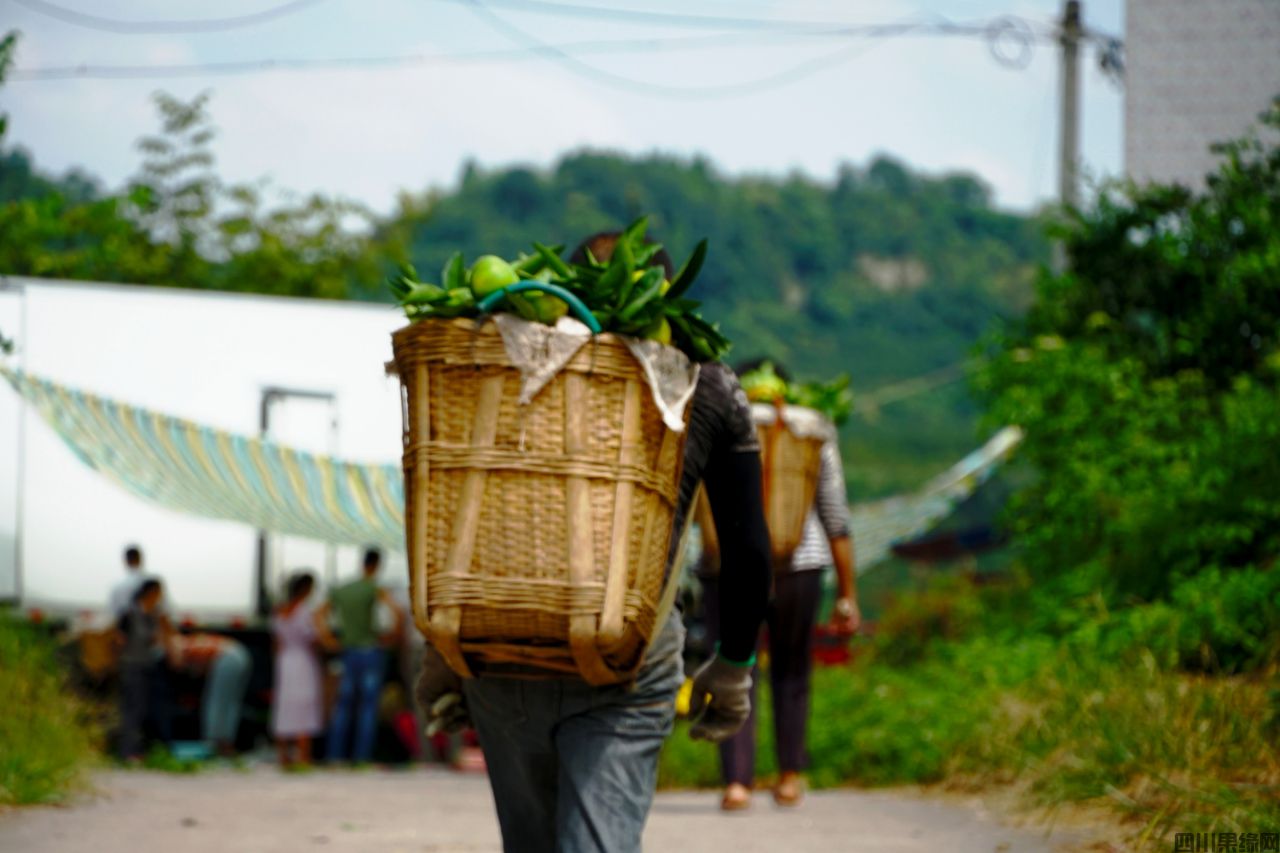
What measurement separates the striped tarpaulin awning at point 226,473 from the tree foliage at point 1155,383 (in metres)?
0.97

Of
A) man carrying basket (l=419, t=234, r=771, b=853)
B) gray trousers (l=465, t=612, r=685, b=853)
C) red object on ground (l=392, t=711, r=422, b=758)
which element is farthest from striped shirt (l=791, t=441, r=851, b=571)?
red object on ground (l=392, t=711, r=422, b=758)

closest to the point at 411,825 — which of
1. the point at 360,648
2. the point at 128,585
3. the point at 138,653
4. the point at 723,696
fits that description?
the point at 723,696

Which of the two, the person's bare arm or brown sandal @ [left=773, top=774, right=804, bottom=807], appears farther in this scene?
the person's bare arm

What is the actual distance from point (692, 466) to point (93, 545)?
11.7 meters

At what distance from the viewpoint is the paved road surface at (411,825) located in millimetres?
6652

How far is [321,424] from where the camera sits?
48.4ft

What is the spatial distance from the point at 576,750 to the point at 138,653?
982 centimetres

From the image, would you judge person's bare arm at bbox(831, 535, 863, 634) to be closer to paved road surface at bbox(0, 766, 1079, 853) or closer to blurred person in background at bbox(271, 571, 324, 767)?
paved road surface at bbox(0, 766, 1079, 853)

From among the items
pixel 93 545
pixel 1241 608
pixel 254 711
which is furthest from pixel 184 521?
pixel 1241 608

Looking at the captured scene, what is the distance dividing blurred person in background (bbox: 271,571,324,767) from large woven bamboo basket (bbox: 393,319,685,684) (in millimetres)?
10336

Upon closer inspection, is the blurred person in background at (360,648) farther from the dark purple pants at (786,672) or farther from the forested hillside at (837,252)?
the forested hillside at (837,252)

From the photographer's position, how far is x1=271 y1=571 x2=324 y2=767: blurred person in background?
13.4m

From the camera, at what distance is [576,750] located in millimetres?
3498

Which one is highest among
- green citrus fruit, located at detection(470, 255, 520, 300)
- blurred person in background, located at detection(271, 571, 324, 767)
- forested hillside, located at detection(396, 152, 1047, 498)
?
forested hillside, located at detection(396, 152, 1047, 498)
